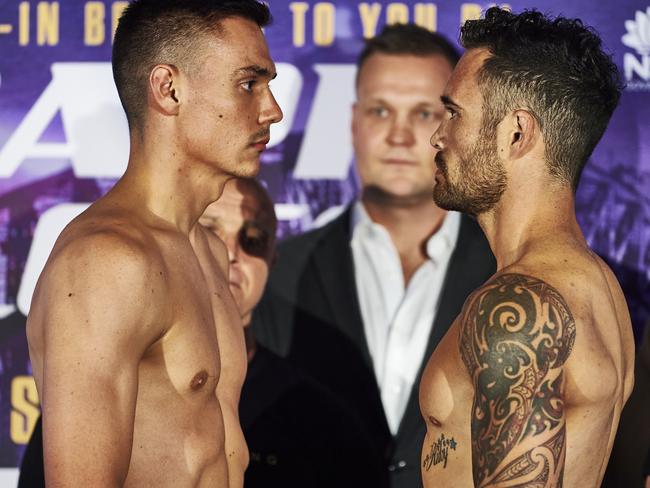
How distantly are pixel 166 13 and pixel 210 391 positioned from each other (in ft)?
3.06

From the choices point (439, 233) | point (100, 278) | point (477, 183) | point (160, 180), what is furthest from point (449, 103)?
point (439, 233)

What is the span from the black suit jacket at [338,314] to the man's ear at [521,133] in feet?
5.36

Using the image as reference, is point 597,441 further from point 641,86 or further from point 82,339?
point 641,86

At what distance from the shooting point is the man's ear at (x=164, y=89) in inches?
103

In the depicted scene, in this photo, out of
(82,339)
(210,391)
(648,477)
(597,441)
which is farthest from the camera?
(648,477)

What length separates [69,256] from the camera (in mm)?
2275

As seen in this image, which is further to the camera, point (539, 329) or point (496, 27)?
point (496, 27)

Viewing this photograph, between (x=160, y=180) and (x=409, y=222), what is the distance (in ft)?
6.23

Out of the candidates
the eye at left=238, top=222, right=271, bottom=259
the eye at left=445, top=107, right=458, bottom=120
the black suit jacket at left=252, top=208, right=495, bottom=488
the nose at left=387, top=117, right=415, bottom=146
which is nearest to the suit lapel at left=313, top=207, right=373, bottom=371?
the black suit jacket at left=252, top=208, right=495, bottom=488

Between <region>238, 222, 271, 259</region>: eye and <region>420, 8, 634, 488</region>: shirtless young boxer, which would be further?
<region>238, 222, 271, 259</region>: eye

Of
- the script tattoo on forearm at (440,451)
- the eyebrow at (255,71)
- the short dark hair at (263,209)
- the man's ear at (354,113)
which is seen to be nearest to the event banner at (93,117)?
the man's ear at (354,113)

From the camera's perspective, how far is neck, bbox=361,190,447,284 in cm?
434

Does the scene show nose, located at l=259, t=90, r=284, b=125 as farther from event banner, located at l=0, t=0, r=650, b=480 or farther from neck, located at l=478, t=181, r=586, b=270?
event banner, located at l=0, t=0, r=650, b=480

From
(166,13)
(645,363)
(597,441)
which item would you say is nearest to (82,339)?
(166,13)
